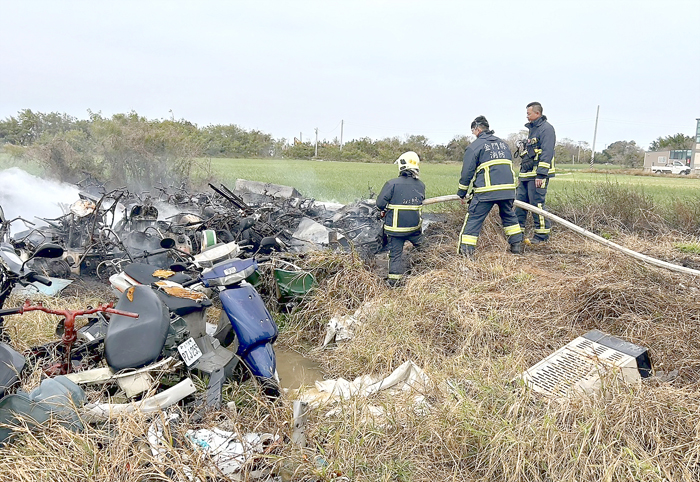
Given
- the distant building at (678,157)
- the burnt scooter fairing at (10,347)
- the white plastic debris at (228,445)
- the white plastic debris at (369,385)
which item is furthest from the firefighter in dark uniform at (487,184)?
the distant building at (678,157)

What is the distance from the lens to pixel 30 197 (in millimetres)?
11141

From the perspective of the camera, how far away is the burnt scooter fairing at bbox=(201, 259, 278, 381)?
351 cm

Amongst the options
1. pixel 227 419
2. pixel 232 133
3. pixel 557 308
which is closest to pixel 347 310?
pixel 557 308

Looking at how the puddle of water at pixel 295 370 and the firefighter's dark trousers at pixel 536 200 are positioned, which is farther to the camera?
the firefighter's dark trousers at pixel 536 200

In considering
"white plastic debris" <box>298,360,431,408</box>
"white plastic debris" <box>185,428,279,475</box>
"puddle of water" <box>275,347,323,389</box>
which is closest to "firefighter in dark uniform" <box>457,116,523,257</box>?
"puddle of water" <box>275,347,323,389</box>

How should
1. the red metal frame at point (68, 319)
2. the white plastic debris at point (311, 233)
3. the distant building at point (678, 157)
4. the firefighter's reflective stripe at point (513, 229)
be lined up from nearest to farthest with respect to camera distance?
the red metal frame at point (68, 319) → the firefighter's reflective stripe at point (513, 229) → the white plastic debris at point (311, 233) → the distant building at point (678, 157)

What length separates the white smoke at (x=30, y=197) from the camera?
10.3m

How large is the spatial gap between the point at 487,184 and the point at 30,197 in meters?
10.0

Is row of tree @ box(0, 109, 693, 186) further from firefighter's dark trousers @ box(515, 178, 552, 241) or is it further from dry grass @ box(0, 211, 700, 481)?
dry grass @ box(0, 211, 700, 481)

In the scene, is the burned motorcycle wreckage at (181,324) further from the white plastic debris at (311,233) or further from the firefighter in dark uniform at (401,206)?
the firefighter in dark uniform at (401,206)

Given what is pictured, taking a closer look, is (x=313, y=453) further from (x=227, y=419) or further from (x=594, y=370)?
(x=594, y=370)

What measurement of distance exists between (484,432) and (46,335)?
370 centimetres

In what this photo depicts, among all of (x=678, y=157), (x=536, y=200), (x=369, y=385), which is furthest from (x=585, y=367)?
(x=678, y=157)

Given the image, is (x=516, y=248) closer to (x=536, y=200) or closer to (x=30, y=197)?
(x=536, y=200)
